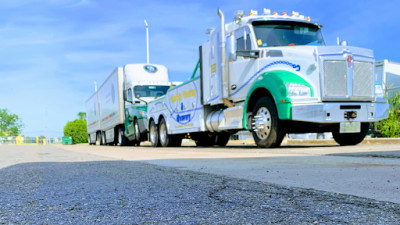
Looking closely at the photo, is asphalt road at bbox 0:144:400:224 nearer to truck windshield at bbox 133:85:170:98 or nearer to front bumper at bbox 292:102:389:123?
front bumper at bbox 292:102:389:123

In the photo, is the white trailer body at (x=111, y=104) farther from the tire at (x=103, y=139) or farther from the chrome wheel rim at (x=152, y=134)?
the chrome wheel rim at (x=152, y=134)

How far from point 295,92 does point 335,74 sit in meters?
0.98

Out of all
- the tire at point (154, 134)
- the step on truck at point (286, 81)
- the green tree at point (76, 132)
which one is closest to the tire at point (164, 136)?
the tire at point (154, 134)

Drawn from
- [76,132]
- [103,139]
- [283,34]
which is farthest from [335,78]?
[76,132]

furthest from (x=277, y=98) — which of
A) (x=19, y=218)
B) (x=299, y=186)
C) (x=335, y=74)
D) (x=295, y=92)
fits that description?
(x=19, y=218)

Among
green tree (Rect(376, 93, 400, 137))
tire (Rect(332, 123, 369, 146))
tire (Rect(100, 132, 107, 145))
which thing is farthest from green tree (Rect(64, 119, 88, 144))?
tire (Rect(332, 123, 369, 146))

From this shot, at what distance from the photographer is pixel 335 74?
27.6 feet

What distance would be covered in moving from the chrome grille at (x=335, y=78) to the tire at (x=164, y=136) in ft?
23.1

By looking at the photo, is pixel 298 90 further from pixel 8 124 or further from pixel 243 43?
pixel 8 124

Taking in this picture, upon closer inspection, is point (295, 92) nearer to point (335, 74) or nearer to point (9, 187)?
point (335, 74)

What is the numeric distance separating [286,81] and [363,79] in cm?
184

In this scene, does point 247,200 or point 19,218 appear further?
point 247,200

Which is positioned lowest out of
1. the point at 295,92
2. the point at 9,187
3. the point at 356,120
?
the point at 9,187

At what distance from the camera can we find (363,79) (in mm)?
8695
